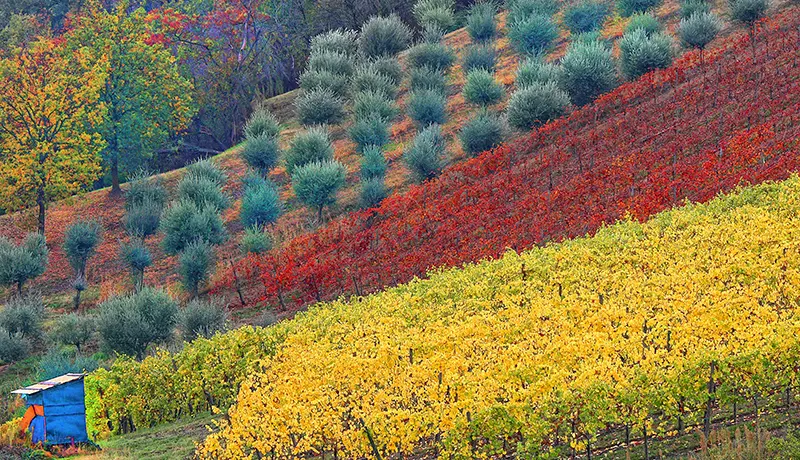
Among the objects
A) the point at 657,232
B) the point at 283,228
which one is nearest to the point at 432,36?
the point at 283,228

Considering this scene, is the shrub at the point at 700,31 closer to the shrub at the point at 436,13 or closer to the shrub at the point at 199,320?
the shrub at the point at 436,13

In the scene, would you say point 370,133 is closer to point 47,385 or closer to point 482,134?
point 482,134

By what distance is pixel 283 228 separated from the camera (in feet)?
121

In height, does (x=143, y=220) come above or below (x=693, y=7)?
Answer: below

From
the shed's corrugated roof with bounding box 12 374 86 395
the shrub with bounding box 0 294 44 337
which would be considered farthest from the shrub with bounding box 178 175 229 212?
the shed's corrugated roof with bounding box 12 374 86 395

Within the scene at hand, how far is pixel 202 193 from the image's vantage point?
40.0m

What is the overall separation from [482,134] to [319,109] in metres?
11.4

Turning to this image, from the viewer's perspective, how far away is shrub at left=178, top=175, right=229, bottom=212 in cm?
4000

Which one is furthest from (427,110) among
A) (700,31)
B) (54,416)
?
(54,416)

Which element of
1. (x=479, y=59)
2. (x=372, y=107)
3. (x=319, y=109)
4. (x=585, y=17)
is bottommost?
(x=372, y=107)

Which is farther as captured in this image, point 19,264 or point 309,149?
point 309,149

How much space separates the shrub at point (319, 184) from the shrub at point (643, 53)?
486 inches

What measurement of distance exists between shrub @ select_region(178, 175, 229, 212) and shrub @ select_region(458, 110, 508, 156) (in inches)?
426

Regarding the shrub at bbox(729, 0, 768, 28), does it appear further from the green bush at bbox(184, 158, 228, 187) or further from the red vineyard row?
the green bush at bbox(184, 158, 228, 187)
